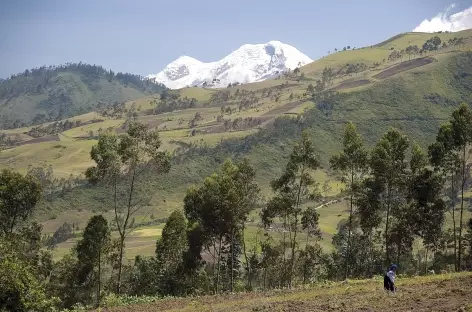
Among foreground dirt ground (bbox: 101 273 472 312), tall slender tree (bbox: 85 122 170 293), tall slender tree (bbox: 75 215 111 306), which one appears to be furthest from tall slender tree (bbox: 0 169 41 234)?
foreground dirt ground (bbox: 101 273 472 312)

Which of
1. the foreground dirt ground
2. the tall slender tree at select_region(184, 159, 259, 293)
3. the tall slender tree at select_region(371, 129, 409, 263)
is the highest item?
the tall slender tree at select_region(371, 129, 409, 263)

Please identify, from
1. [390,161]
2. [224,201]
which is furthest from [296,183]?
[390,161]

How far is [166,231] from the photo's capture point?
57.6m

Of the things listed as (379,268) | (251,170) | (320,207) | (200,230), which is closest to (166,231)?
(200,230)

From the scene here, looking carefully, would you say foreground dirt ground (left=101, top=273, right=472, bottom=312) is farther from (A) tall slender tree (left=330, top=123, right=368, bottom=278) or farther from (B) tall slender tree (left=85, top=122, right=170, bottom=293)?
(A) tall slender tree (left=330, top=123, right=368, bottom=278)

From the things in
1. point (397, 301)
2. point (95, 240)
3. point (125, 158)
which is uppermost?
point (125, 158)

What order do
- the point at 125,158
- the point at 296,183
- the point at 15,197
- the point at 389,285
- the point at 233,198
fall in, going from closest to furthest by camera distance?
the point at 389,285 < the point at 15,197 < the point at 125,158 < the point at 233,198 < the point at 296,183

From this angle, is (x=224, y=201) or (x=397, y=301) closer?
(x=397, y=301)

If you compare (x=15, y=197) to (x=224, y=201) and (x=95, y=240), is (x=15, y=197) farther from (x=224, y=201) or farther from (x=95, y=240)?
(x=224, y=201)

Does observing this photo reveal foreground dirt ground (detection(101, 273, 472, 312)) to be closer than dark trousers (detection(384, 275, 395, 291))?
Yes

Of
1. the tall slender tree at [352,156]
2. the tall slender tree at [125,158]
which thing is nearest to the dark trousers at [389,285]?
the tall slender tree at [352,156]

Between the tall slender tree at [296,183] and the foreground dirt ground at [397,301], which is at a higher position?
the tall slender tree at [296,183]

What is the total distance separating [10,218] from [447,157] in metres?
42.1

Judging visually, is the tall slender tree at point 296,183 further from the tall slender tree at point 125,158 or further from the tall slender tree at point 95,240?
the tall slender tree at point 95,240
